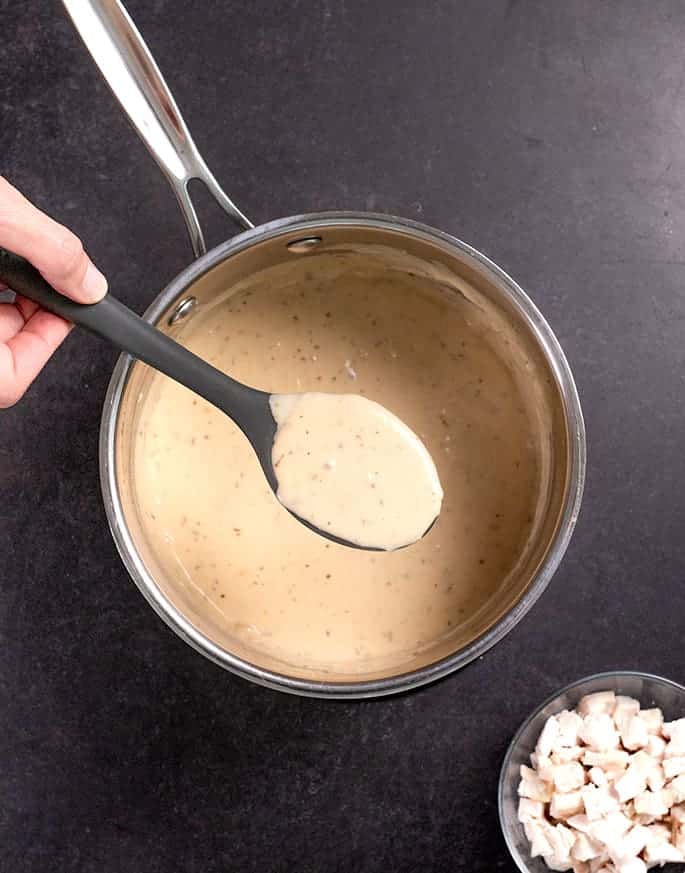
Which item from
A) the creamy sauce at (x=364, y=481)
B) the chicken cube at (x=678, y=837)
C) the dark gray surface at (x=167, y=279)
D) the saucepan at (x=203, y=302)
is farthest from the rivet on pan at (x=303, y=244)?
the chicken cube at (x=678, y=837)

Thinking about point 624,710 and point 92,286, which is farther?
point 624,710

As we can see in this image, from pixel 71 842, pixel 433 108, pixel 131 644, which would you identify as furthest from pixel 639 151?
pixel 71 842

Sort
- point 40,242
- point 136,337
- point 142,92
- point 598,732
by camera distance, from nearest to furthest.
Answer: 1. point 40,242
2. point 136,337
3. point 142,92
4. point 598,732

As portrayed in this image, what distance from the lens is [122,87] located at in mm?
1195

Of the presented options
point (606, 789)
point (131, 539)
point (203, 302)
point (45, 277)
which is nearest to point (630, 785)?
point (606, 789)

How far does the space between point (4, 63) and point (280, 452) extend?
0.65 m

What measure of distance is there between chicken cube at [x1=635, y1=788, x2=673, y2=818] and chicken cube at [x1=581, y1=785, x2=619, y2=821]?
1.1 inches

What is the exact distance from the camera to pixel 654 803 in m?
1.28

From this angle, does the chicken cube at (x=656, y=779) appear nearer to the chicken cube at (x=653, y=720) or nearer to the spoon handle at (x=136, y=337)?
the chicken cube at (x=653, y=720)

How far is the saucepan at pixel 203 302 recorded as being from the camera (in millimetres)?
1184

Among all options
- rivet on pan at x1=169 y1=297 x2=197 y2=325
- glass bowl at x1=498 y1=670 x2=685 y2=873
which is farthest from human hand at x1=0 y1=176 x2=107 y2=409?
glass bowl at x1=498 y1=670 x2=685 y2=873

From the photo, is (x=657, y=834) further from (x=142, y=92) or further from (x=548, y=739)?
(x=142, y=92)

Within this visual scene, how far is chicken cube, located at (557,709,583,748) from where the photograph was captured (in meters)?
1.31

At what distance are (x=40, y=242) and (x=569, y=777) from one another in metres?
0.88
